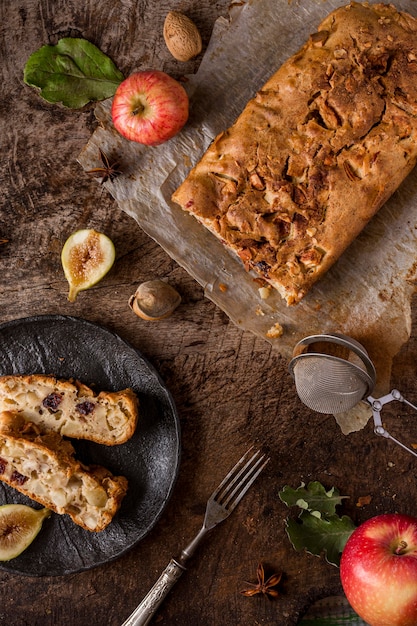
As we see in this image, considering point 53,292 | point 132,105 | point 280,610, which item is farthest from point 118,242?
point 280,610

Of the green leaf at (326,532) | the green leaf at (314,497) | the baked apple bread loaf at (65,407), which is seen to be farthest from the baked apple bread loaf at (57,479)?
the green leaf at (326,532)

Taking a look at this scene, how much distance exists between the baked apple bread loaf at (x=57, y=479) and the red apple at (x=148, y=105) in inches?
66.6

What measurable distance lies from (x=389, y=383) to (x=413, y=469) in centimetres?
51

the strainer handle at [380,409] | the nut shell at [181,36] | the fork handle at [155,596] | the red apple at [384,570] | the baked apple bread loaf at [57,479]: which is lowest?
the fork handle at [155,596]

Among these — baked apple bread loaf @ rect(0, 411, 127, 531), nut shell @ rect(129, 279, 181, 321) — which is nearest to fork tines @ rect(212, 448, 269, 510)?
baked apple bread loaf @ rect(0, 411, 127, 531)

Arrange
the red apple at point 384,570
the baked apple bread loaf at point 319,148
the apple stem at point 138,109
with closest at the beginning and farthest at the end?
the red apple at point 384,570, the baked apple bread loaf at point 319,148, the apple stem at point 138,109

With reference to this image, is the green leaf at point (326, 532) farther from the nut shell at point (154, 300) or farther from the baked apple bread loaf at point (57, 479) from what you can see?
the nut shell at point (154, 300)

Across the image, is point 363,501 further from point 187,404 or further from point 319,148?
point 319,148

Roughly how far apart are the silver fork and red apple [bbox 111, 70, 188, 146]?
6.10 feet

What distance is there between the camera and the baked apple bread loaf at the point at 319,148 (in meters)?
3.12

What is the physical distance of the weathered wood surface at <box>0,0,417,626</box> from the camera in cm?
354

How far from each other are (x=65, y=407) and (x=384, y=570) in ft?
6.08

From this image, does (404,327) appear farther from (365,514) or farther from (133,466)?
(133,466)

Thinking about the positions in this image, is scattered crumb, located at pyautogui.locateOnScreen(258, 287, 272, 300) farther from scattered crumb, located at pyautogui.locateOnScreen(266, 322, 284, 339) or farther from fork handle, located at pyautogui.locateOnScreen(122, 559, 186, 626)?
fork handle, located at pyautogui.locateOnScreen(122, 559, 186, 626)
